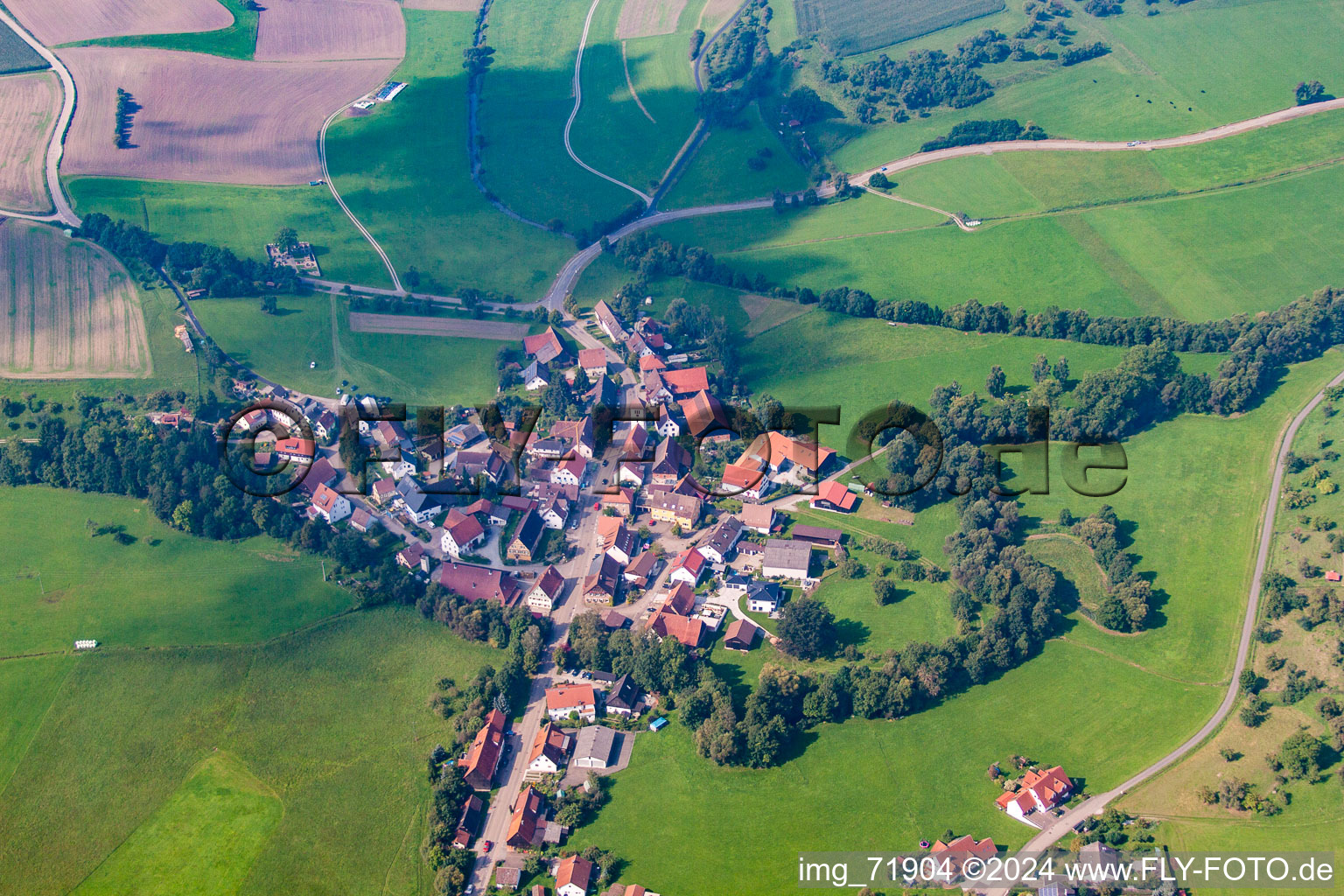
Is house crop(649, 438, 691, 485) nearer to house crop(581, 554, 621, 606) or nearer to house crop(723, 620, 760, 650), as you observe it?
house crop(581, 554, 621, 606)

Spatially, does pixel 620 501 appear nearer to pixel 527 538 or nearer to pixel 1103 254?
pixel 527 538

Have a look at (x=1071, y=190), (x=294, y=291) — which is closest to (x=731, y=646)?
(x=294, y=291)

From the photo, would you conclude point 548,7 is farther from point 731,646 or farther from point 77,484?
point 731,646

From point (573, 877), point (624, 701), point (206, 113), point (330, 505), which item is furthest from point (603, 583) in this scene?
point (206, 113)

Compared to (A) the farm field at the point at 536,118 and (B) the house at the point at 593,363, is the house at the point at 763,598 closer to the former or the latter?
(B) the house at the point at 593,363

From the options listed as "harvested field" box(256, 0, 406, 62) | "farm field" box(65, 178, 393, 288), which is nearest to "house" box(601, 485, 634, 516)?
"farm field" box(65, 178, 393, 288)

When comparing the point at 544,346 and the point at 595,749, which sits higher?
the point at 544,346

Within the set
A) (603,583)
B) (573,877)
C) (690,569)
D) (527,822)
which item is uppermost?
(690,569)
